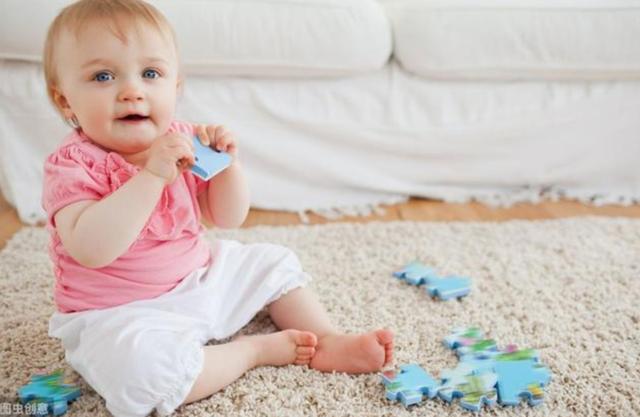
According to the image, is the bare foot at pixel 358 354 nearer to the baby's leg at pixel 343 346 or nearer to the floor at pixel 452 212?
the baby's leg at pixel 343 346

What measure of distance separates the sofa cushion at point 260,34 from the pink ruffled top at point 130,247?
517 millimetres

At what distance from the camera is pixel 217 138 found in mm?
907

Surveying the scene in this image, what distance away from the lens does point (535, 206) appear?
1575 millimetres

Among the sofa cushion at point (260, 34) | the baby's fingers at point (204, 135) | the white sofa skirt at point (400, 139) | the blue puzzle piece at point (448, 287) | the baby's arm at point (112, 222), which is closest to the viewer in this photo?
the baby's arm at point (112, 222)

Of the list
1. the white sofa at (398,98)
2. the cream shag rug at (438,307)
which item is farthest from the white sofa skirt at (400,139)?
the cream shag rug at (438,307)

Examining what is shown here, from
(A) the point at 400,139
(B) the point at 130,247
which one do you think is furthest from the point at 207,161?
(A) the point at 400,139

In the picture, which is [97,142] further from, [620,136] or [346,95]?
[620,136]

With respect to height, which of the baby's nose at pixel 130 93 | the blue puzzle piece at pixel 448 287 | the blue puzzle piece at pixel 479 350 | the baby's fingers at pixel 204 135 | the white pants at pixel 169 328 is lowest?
the blue puzzle piece at pixel 448 287

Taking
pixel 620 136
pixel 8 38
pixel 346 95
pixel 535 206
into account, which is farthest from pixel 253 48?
pixel 620 136

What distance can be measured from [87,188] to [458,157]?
1.01m

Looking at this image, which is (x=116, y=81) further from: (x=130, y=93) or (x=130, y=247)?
(x=130, y=247)

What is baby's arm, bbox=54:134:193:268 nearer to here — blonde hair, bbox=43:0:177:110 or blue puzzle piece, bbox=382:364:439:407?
blonde hair, bbox=43:0:177:110

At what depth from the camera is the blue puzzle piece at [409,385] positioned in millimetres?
853

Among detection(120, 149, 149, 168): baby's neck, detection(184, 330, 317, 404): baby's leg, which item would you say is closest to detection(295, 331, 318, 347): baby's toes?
detection(184, 330, 317, 404): baby's leg
